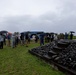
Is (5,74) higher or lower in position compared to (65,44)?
lower

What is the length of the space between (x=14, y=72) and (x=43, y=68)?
77.8 inches

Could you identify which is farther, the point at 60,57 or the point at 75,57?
the point at 60,57

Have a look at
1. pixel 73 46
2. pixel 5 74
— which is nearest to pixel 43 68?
pixel 5 74

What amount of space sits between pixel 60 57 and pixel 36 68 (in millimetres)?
2201

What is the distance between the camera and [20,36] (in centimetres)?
2856

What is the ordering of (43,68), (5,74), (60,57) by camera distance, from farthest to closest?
(60,57), (43,68), (5,74)

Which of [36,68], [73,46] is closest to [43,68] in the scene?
[36,68]

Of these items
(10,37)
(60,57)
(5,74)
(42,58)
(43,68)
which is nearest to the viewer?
(5,74)

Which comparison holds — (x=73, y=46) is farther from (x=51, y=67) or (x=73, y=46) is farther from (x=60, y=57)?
(x=51, y=67)

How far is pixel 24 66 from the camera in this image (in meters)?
14.1

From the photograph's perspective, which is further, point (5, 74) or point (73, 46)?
point (73, 46)

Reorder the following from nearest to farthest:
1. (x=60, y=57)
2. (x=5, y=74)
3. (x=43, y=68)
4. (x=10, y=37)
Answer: (x=5, y=74)
(x=43, y=68)
(x=60, y=57)
(x=10, y=37)

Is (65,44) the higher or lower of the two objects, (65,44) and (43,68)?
the higher

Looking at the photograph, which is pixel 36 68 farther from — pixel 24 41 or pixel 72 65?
pixel 24 41
